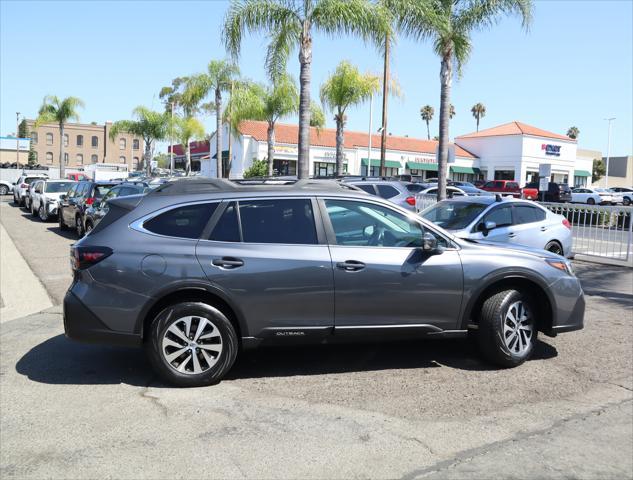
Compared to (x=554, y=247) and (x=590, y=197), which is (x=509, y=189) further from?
(x=554, y=247)

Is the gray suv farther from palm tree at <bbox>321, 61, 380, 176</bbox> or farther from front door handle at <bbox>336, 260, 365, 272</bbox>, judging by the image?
palm tree at <bbox>321, 61, 380, 176</bbox>

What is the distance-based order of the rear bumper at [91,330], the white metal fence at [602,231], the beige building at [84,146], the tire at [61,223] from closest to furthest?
the rear bumper at [91,330], the white metal fence at [602,231], the tire at [61,223], the beige building at [84,146]

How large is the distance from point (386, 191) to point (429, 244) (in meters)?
12.0

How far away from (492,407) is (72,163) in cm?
9947

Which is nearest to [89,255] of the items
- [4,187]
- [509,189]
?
[509,189]

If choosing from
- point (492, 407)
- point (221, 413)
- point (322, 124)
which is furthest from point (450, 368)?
point (322, 124)

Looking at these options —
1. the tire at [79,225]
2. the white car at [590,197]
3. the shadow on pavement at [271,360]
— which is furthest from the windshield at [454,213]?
the white car at [590,197]

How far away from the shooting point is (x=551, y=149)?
5944cm

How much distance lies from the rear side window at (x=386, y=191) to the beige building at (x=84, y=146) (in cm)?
8363

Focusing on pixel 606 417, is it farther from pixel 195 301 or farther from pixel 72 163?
pixel 72 163

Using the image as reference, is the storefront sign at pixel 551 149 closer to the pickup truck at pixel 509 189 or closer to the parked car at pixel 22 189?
the pickup truck at pixel 509 189

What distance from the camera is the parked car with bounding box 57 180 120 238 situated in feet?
54.3

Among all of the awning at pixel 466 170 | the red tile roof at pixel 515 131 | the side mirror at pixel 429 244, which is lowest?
the side mirror at pixel 429 244

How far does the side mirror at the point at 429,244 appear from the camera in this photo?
5406mm
